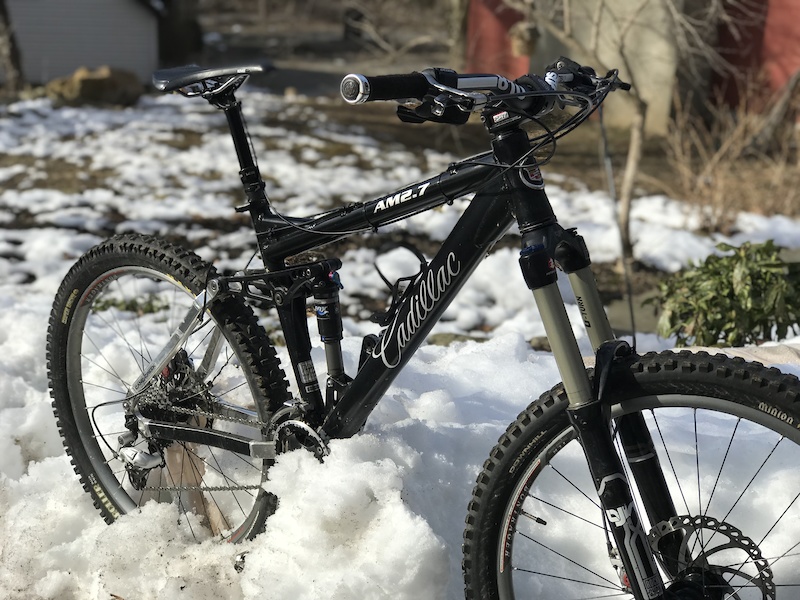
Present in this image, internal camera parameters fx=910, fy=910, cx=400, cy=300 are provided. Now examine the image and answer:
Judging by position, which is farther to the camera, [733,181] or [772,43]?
[772,43]

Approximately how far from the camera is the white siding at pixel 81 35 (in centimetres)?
2069

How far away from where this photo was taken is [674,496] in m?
2.61

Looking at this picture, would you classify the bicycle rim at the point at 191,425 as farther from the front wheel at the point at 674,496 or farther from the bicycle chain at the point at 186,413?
the front wheel at the point at 674,496

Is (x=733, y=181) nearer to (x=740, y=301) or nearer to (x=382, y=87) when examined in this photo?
A: (x=740, y=301)

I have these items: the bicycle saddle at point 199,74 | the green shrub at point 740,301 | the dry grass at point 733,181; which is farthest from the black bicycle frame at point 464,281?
the dry grass at point 733,181

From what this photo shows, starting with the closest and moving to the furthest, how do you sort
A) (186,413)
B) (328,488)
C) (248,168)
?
(328,488) < (248,168) < (186,413)

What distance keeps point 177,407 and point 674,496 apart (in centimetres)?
148

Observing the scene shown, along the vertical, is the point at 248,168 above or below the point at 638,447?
above

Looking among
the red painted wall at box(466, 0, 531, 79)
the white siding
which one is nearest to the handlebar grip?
the red painted wall at box(466, 0, 531, 79)

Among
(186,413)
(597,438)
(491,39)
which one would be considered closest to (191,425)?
(186,413)

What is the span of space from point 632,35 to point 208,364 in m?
10.3

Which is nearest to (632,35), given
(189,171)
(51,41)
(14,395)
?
(189,171)

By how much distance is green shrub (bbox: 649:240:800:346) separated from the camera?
414 cm

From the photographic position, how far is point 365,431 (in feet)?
8.45
